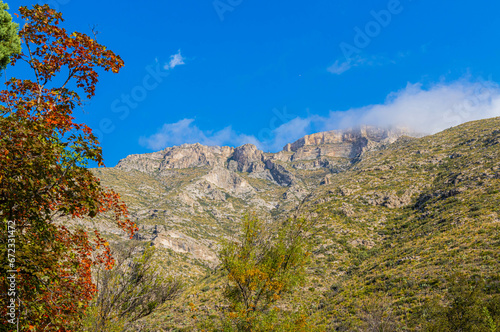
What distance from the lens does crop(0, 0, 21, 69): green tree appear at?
5.75 metres

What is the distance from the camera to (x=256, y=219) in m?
14.5

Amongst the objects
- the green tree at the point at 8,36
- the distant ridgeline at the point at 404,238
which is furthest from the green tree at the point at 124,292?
the green tree at the point at 8,36

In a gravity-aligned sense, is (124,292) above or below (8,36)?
below

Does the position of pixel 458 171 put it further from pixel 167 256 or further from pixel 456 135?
pixel 167 256

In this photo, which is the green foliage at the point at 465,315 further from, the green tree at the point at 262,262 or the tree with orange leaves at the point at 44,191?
the tree with orange leaves at the point at 44,191

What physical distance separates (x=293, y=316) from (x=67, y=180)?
12.0 metres

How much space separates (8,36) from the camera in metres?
5.91

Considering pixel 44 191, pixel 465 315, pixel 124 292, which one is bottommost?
pixel 465 315

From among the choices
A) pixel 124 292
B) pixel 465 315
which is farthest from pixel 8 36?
pixel 465 315

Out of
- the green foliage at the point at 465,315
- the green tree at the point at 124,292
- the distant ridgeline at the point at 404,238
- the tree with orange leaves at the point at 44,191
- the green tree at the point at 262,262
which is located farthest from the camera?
the distant ridgeline at the point at 404,238

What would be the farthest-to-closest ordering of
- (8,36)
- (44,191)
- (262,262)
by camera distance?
1. (262,262)
2. (8,36)
3. (44,191)

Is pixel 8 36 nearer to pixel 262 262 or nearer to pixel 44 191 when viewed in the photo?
pixel 44 191

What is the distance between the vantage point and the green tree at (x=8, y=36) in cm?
575

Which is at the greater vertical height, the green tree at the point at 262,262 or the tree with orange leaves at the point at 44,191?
the tree with orange leaves at the point at 44,191
